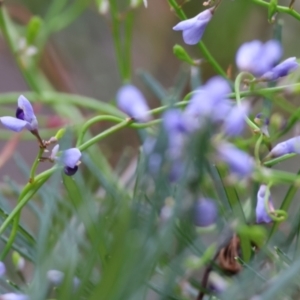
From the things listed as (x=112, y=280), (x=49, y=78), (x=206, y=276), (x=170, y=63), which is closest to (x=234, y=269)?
(x=206, y=276)

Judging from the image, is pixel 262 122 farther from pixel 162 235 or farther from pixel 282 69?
pixel 162 235

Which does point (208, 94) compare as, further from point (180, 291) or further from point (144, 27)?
point (144, 27)

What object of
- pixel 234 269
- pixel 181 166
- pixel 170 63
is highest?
pixel 181 166

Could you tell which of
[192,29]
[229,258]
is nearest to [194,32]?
[192,29]

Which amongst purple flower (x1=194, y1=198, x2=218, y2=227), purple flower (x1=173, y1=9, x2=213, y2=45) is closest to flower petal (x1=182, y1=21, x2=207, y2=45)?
purple flower (x1=173, y1=9, x2=213, y2=45)

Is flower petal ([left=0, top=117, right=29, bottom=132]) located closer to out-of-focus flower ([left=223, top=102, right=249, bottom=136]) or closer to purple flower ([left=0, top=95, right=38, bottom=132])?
purple flower ([left=0, top=95, right=38, bottom=132])
